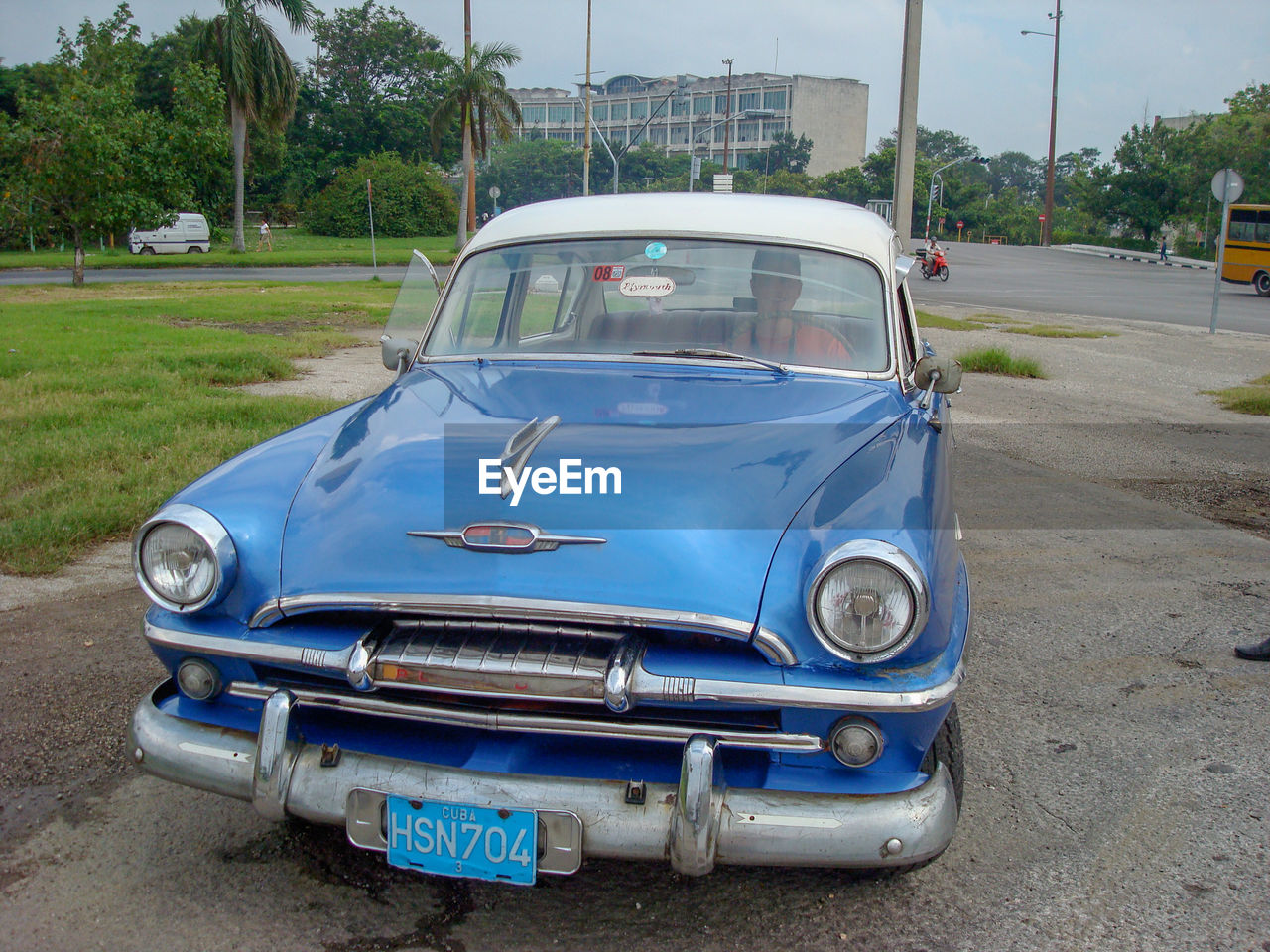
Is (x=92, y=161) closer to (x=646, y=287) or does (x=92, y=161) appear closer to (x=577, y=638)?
(x=646, y=287)

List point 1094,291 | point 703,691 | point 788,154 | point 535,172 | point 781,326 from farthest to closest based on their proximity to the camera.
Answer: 1. point 788,154
2. point 535,172
3. point 1094,291
4. point 781,326
5. point 703,691

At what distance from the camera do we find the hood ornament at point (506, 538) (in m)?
2.45

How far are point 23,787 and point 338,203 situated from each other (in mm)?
50894

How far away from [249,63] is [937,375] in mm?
39022

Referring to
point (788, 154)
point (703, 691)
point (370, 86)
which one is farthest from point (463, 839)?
point (788, 154)

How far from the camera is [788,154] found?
96.4 m

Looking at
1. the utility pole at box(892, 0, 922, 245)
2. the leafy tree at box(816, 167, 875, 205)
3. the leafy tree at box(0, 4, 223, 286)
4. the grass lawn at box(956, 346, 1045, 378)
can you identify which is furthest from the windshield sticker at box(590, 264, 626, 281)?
the leafy tree at box(816, 167, 875, 205)

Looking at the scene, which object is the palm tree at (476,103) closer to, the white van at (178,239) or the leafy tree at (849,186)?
the white van at (178,239)

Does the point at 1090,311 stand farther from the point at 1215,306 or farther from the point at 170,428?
the point at 170,428

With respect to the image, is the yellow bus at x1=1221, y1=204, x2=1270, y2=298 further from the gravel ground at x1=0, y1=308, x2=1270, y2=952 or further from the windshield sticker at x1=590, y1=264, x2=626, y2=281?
the windshield sticker at x1=590, y1=264, x2=626, y2=281

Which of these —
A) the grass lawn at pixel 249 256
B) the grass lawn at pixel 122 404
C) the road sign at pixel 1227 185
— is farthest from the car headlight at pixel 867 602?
the grass lawn at pixel 249 256

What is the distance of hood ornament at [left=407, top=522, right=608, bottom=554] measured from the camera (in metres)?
2.45

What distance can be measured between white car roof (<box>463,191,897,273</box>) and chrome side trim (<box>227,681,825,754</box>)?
2.03m

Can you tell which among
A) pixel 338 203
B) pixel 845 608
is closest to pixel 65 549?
pixel 845 608
